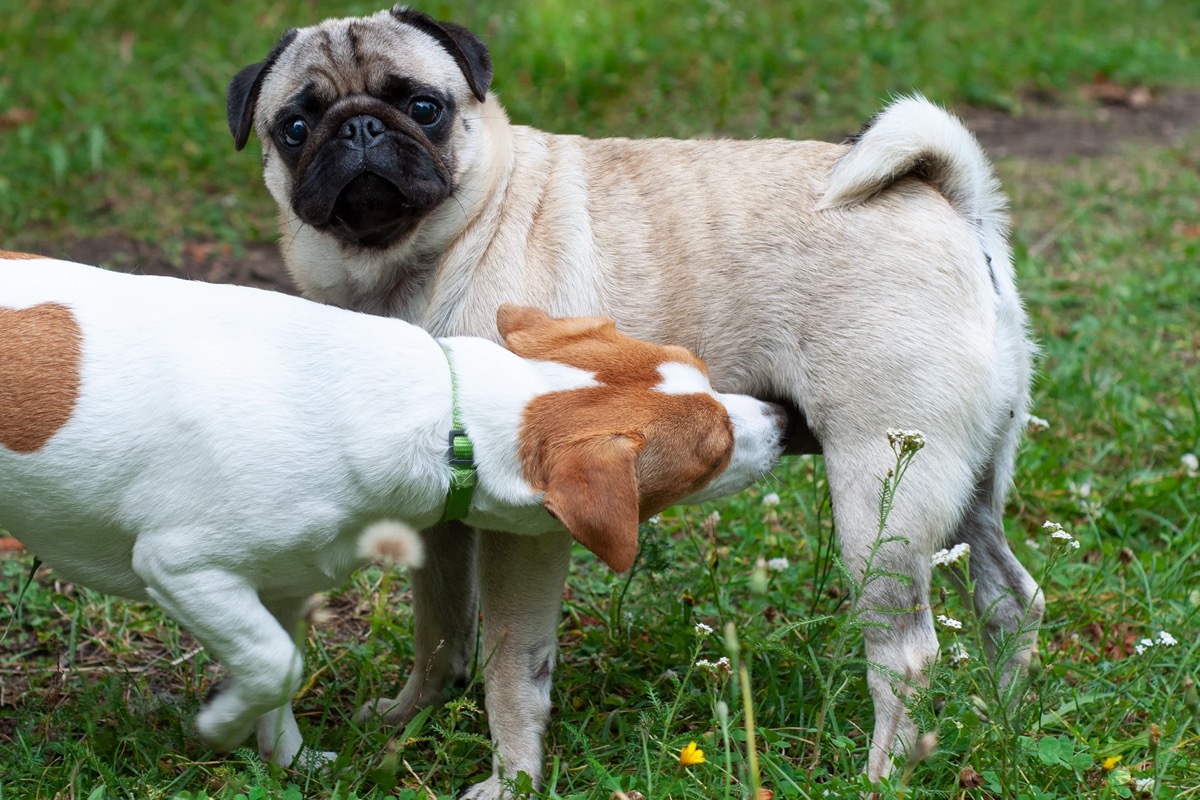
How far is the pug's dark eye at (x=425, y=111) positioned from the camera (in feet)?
13.1

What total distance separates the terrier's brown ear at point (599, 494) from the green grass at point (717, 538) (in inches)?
14.2

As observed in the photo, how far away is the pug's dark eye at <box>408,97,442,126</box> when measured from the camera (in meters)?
4.01

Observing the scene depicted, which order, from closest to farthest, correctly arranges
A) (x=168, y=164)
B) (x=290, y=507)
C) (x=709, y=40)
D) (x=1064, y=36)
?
→ (x=290, y=507), (x=168, y=164), (x=709, y=40), (x=1064, y=36)

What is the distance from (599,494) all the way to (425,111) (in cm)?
155

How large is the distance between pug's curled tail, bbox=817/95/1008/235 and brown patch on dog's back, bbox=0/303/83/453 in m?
2.05

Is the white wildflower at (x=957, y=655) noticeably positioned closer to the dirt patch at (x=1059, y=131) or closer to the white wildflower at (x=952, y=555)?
the white wildflower at (x=952, y=555)

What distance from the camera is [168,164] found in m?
7.45

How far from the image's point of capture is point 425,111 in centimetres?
402

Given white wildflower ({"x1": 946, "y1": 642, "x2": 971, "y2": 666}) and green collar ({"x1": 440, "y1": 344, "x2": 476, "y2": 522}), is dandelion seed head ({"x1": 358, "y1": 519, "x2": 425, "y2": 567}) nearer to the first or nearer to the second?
green collar ({"x1": 440, "y1": 344, "x2": 476, "y2": 522})

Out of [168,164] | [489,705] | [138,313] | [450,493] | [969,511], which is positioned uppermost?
[138,313]

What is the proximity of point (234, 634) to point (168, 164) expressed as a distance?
16.3 ft

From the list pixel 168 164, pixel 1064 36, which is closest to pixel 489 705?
pixel 168 164

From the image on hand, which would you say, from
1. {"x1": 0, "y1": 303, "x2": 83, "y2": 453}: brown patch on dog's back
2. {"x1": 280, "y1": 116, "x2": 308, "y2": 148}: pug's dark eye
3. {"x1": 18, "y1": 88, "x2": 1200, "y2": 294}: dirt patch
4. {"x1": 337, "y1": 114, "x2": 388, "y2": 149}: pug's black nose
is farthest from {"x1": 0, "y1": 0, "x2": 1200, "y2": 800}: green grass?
{"x1": 280, "y1": 116, "x2": 308, "y2": 148}: pug's dark eye

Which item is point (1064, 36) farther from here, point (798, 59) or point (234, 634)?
point (234, 634)
